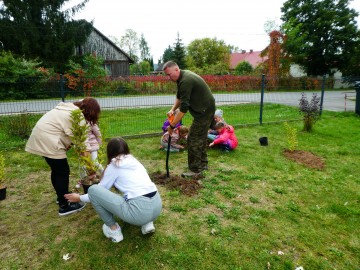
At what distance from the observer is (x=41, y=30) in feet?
65.0

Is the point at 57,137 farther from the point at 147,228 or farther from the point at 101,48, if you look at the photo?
the point at 101,48

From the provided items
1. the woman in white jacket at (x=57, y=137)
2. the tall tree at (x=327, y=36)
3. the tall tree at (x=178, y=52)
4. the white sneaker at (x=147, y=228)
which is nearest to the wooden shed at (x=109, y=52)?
the tall tree at (x=178, y=52)

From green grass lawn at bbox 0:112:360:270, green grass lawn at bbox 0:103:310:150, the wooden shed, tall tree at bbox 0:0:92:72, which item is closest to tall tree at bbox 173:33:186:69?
the wooden shed

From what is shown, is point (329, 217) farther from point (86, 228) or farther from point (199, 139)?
point (86, 228)

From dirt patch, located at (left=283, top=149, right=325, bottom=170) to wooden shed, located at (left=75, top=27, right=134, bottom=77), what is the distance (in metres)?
24.1

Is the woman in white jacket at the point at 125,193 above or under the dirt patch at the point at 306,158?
above

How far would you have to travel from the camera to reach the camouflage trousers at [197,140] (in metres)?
4.35

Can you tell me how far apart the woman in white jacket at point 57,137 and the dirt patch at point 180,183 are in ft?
4.91

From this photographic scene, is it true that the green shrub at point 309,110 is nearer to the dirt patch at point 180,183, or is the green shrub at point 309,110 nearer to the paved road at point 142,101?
the paved road at point 142,101

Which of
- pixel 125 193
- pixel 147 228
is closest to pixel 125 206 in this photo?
pixel 125 193

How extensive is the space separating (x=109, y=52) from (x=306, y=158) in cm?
2615

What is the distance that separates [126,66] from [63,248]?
27722mm

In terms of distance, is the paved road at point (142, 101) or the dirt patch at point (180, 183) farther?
the paved road at point (142, 101)

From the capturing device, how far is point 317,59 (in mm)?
33469
